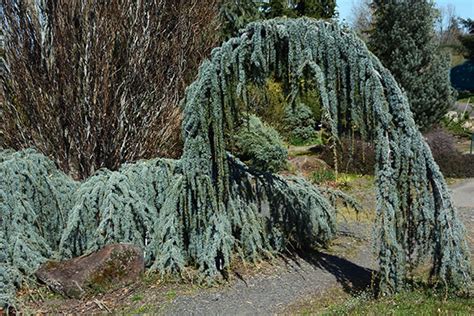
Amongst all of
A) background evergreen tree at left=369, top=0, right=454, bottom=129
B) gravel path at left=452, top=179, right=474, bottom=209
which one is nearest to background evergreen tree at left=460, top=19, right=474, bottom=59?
background evergreen tree at left=369, top=0, right=454, bottom=129

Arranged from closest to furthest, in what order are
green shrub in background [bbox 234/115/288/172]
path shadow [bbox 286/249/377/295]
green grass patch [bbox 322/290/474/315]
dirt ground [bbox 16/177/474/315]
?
1. green grass patch [bbox 322/290/474/315]
2. dirt ground [bbox 16/177/474/315]
3. path shadow [bbox 286/249/377/295]
4. green shrub in background [bbox 234/115/288/172]

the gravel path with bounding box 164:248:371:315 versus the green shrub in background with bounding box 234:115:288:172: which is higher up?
the green shrub in background with bounding box 234:115:288:172

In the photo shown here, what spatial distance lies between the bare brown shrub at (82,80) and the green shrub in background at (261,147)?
2991mm

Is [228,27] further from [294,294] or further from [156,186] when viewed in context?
[294,294]

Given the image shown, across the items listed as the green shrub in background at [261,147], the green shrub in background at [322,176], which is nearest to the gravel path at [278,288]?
the green shrub in background at [261,147]

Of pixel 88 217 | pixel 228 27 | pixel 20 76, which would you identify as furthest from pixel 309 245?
pixel 228 27

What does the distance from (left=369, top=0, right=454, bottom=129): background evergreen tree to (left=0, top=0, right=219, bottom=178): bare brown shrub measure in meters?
8.90

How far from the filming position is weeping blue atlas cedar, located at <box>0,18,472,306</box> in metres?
4.76

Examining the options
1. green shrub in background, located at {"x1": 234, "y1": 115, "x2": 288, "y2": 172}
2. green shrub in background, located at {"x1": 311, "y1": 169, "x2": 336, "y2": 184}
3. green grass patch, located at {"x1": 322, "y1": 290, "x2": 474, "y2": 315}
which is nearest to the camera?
green grass patch, located at {"x1": 322, "y1": 290, "x2": 474, "y2": 315}

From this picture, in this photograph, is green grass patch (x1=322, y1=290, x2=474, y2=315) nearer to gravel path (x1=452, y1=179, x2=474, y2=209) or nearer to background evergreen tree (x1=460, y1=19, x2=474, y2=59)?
gravel path (x1=452, y1=179, x2=474, y2=209)

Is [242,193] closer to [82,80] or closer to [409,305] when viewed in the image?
[409,305]

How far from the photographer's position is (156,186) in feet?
20.2

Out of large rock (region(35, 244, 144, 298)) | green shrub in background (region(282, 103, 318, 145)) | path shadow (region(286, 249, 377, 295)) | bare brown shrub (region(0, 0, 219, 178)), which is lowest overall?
path shadow (region(286, 249, 377, 295))

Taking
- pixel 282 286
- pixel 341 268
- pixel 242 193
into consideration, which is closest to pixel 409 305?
pixel 282 286
